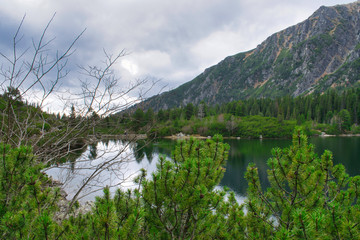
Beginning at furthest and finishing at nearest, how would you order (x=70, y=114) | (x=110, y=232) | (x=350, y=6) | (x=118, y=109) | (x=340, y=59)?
(x=350, y=6) → (x=340, y=59) → (x=70, y=114) → (x=118, y=109) → (x=110, y=232)

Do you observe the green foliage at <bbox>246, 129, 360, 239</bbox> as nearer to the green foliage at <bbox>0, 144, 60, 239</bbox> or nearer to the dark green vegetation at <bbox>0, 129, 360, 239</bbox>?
the dark green vegetation at <bbox>0, 129, 360, 239</bbox>

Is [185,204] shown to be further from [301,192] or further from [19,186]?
[301,192]

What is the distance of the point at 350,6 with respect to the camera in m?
163

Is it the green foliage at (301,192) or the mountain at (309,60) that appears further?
the mountain at (309,60)

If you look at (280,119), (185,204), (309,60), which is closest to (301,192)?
(185,204)

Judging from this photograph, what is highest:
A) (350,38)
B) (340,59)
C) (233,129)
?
(350,38)

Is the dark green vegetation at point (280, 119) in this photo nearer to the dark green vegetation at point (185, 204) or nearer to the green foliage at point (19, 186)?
the dark green vegetation at point (185, 204)

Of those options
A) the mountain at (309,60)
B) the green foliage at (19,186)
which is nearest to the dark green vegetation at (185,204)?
the green foliage at (19,186)

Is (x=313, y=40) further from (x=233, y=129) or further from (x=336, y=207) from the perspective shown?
(x=336, y=207)

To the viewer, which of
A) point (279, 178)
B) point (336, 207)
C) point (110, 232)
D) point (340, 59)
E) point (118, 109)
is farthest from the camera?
point (340, 59)

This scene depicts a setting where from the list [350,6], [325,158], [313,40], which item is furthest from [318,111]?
[350,6]

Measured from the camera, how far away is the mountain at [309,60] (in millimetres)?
122875

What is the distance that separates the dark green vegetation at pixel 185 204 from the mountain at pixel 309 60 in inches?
4191

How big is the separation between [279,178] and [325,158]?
0.67 m
